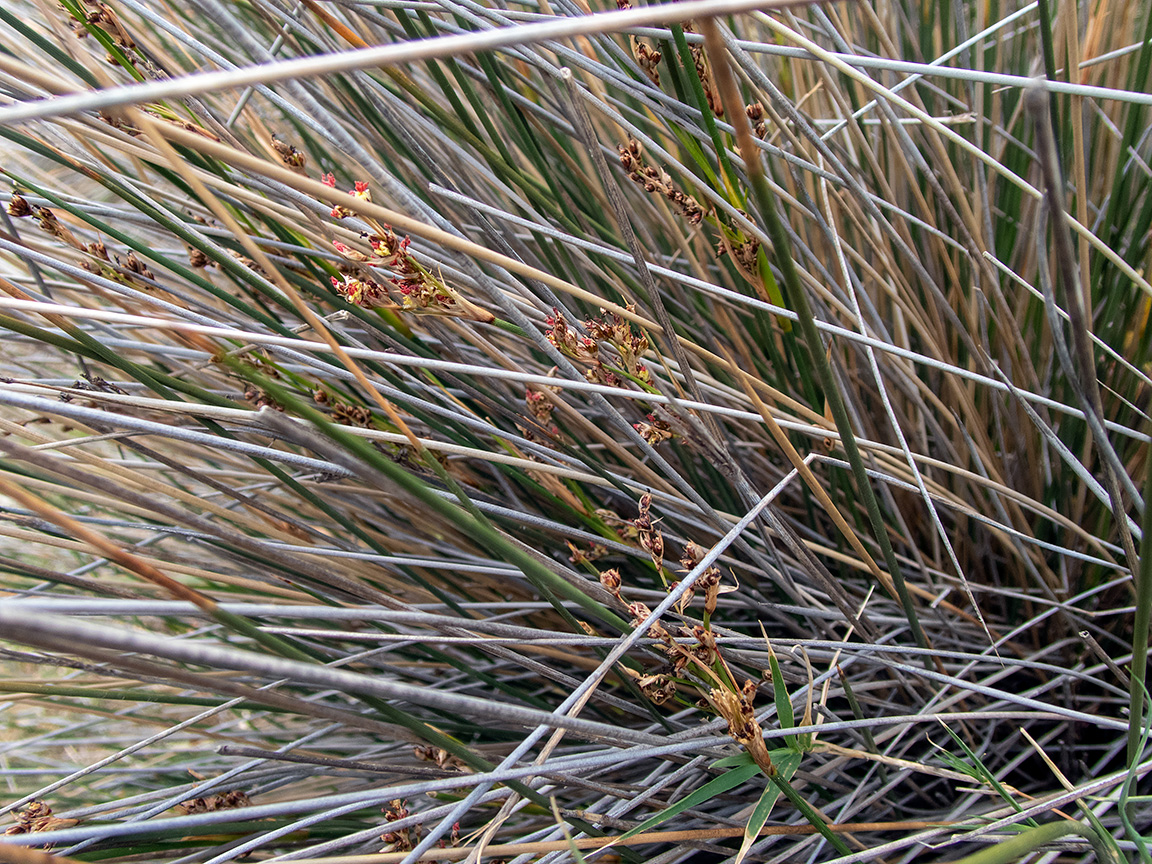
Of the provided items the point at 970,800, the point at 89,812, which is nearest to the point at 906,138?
the point at 970,800

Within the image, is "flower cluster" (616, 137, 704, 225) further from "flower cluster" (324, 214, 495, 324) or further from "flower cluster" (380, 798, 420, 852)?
"flower cluster" (380, 798, 420, 852)

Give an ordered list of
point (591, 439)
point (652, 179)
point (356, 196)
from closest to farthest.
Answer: point (356, 196), point (652, 179), point (591, 439)

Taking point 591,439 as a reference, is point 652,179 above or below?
above

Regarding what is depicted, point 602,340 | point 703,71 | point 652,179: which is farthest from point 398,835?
point 703,71

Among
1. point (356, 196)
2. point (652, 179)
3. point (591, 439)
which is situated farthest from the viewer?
point (591, 439)

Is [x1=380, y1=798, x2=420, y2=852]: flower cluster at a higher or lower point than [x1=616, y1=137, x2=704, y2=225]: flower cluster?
lower

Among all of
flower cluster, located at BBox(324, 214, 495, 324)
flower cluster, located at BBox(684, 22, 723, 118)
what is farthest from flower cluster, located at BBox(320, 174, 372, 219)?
flower cluster, located at BBox(684, 22, 723, 118)

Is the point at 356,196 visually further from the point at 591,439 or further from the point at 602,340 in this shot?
the point at 591,439

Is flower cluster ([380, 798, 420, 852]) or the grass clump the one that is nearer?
the grass clump

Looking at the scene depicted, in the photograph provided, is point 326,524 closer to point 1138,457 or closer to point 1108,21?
point 1138,457

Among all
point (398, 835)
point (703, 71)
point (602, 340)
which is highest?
point (703, 71)
